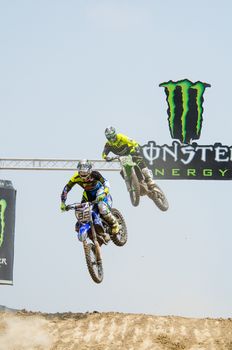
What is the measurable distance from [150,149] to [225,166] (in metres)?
2.95

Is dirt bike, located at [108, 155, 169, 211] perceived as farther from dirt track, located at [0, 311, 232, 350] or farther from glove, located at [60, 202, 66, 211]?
dirt track, located at [0, 311, 232, 350]

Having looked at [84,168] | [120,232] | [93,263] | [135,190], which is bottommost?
[93,263]

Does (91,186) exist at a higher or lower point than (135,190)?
lower

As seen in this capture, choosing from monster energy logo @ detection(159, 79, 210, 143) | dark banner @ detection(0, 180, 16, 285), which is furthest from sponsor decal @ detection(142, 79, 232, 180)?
dark banner @ detection(0, 180, 16, 285)

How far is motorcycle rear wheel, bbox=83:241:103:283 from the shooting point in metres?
46.9

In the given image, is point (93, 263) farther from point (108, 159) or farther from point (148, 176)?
point (148, 176)

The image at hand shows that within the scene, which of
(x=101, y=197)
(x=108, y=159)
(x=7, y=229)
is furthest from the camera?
(x=7, y=229)

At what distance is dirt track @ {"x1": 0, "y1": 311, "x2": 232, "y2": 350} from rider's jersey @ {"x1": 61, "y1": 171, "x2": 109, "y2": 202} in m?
4.51

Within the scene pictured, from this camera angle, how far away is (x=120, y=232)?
49375 millimetres

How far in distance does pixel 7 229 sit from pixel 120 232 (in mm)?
7030

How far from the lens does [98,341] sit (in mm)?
46344

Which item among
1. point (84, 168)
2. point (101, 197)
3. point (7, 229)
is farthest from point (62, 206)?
point (7, 229)

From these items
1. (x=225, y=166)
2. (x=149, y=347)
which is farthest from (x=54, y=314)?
(x=225, y=166)

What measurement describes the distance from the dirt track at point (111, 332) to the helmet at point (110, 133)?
6.70 metres
